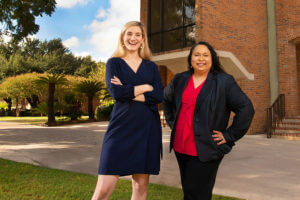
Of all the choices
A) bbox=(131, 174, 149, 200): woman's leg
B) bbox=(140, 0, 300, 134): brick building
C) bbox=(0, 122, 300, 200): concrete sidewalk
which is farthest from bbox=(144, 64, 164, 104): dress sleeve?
bbox=(140, 0, 300, 134): brick building

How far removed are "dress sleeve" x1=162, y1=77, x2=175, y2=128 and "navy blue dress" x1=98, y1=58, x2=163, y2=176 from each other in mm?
94

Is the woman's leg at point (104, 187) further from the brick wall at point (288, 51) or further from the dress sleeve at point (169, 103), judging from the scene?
the brick wall at point (288, 51)

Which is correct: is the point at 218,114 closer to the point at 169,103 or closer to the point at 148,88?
the point at 169,103

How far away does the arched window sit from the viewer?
11.1m

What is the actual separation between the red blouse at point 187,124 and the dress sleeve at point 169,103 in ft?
0.48

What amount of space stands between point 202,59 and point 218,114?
0.45 meters

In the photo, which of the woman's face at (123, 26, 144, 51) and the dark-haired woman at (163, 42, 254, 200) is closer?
the dark-haired woman at (163, 42, 254, 200)

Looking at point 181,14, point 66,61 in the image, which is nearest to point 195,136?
point 181,14

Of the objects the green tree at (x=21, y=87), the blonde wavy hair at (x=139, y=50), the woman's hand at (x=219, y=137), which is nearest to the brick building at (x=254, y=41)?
the blonde wavy hair at (x=139, y=50)

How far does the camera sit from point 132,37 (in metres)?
2.09

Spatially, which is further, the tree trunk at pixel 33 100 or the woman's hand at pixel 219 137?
the tree trunk at pixel 33 100

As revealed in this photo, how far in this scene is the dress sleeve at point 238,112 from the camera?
1821 millimetres

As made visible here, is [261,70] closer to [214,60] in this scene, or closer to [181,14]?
[181,14]

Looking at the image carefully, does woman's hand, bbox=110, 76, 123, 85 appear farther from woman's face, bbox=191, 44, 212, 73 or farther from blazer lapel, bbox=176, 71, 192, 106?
woman's face, bbox=191, 44, 212, 73
